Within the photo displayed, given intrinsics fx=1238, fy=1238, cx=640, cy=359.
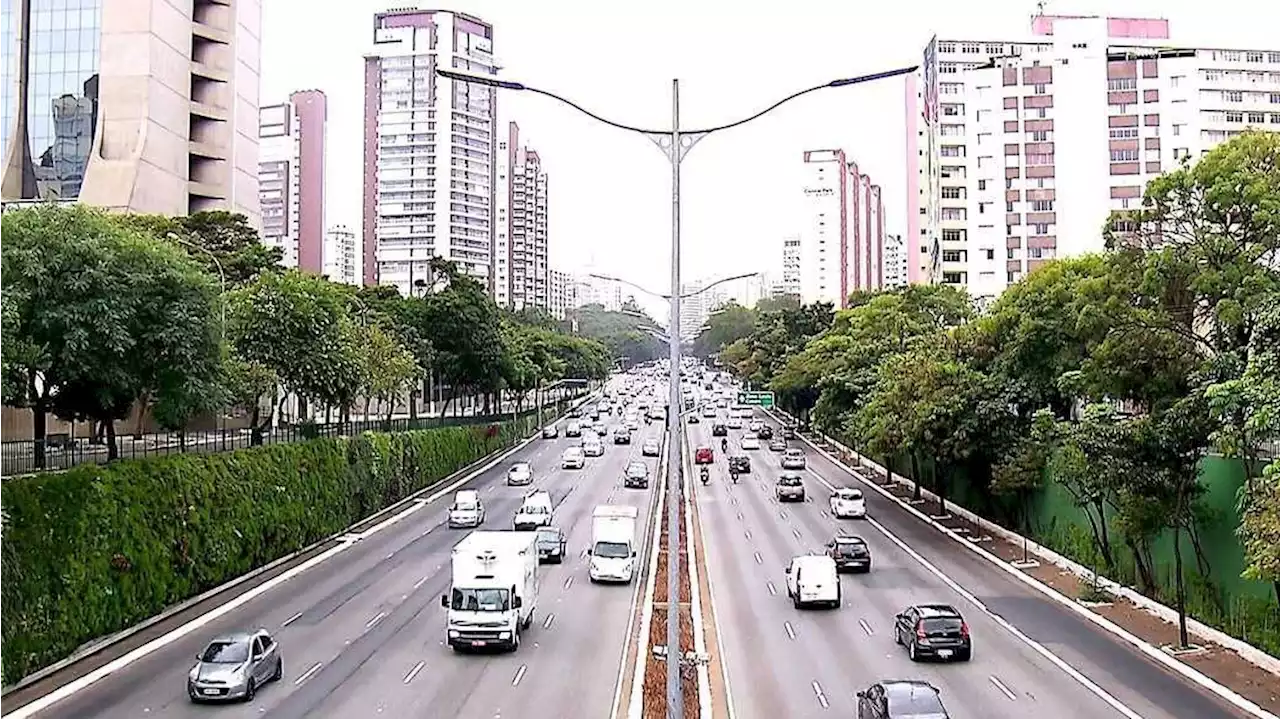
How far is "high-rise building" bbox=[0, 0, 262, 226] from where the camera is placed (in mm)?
68250

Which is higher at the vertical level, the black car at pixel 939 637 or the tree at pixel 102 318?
the tree at pixel 102 318

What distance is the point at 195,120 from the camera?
74.4 m

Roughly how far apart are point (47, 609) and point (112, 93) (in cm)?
4944

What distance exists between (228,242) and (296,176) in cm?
10617

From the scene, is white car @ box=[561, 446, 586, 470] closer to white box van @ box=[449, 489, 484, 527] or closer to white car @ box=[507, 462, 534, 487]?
white car @ box=[507, 462, 534, 487]

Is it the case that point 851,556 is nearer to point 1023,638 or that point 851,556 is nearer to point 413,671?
point 1023,638

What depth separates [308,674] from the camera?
1045 inches

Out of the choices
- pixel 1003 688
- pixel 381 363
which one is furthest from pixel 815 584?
pixel 381 363

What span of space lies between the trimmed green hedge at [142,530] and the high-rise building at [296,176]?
93.9 metres

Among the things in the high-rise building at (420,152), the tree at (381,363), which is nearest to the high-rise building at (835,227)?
the high-rise building at (420,152)

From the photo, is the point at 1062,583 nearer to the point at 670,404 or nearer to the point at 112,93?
the point at 670,404

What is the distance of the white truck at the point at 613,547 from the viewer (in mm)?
38062

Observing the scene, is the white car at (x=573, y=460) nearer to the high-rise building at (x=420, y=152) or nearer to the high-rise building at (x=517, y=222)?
the high-rise building at (x=420, y=152)

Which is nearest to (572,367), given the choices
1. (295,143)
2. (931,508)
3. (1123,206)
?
(295,143)
